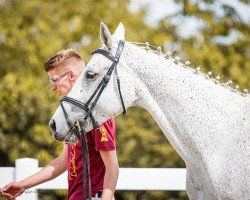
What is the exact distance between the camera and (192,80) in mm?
3465

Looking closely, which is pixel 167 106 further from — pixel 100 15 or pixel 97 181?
pixel 100 15

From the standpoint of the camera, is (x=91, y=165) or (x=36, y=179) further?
(x=36, y=179)

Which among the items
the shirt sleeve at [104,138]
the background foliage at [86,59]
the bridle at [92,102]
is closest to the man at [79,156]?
the shirt sleeve at [104,138]

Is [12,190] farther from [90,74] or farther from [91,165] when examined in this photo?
[90,74]

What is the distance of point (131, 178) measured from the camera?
17.4 ft

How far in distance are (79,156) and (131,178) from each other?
5.44ft

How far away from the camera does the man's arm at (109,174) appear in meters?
3.39

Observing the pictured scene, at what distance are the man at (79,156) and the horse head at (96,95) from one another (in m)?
0.14

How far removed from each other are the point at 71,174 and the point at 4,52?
7.32m

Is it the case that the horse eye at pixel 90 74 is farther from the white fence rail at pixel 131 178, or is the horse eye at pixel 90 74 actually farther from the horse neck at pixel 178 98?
the white fence rail at pixel 131 178

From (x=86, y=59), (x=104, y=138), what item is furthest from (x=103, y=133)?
(x=86, y=59)

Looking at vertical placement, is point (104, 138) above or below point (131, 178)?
below

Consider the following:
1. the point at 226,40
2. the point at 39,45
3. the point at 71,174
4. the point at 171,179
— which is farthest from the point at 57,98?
the point at 71,174

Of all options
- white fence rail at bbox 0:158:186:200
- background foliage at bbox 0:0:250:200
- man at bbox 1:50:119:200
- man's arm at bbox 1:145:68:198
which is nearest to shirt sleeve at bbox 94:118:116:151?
man at bbox 1:50:119:200
